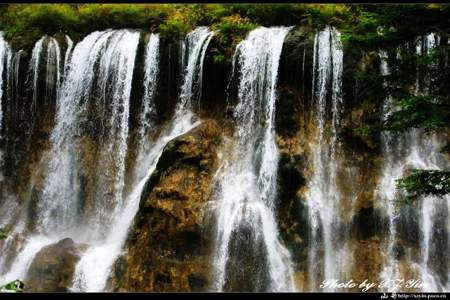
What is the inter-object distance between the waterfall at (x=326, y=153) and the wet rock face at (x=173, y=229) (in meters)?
2.68

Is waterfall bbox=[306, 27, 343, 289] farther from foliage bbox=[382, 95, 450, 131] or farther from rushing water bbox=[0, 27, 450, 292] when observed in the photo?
foliage bbox=[382, 95, 450, 131]

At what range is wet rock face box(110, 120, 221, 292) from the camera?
35.6ft

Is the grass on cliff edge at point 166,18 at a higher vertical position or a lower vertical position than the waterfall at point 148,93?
higher

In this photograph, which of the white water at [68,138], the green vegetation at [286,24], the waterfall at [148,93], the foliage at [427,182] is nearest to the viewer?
the green vegetation at [286,24]

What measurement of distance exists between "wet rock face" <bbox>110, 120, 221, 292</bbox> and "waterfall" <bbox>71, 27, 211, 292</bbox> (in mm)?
507

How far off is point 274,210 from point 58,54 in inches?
360

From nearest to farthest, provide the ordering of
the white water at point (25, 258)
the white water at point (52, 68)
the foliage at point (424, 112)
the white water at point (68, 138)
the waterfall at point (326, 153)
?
the foliage at point (424, 112), the waterfall at point (326, 153), the white water at point (25, 258), the white water at point (68, 138), the white water at point (52, 68)

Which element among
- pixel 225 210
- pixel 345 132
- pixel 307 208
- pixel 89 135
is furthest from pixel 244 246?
pixel 89 135

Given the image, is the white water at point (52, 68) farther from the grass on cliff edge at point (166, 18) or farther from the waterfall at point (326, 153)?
the waterfall at point (326, 153)

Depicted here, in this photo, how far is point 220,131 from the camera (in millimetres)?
13656

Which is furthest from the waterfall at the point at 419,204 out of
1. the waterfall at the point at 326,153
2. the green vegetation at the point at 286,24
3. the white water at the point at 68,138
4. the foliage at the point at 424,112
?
the white water at the point at 68,138

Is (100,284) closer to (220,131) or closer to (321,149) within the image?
(220,131)

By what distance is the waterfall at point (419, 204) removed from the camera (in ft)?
37.1

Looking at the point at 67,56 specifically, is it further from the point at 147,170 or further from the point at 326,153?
the point at 326,153
